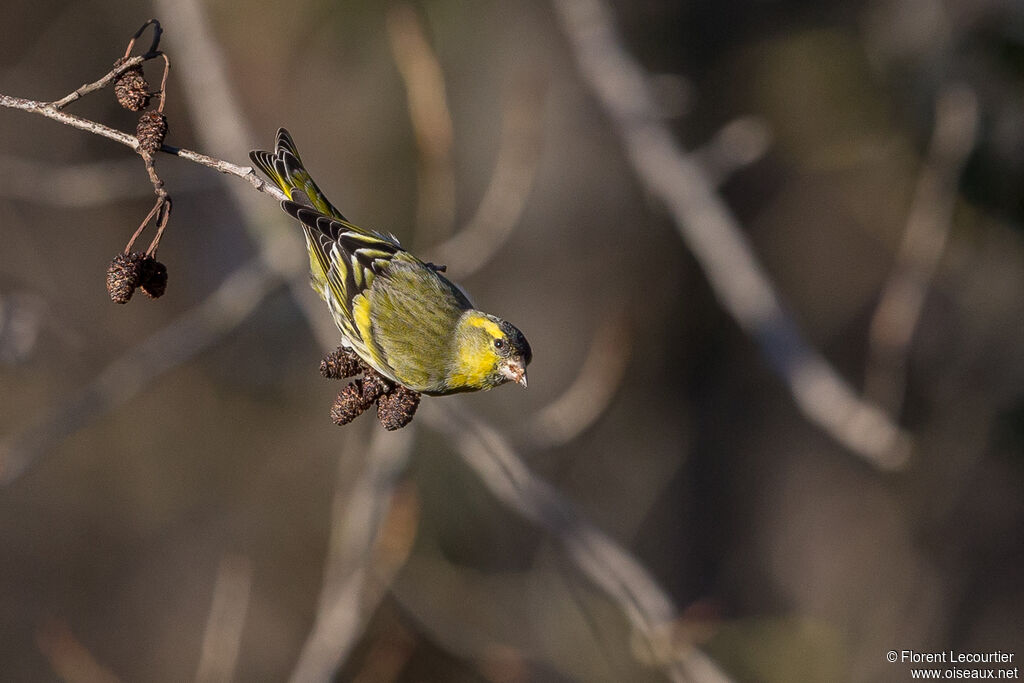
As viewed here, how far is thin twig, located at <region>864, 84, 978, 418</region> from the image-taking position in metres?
3.23

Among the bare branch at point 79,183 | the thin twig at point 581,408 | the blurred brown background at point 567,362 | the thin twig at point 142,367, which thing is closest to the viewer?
the thin twig at point 142,367

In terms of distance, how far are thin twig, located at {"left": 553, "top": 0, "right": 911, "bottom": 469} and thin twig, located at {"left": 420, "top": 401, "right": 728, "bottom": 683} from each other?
103 cm

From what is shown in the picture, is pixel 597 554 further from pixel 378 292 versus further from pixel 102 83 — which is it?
pixel 102 83

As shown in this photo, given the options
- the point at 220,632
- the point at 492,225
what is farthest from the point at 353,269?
the point at 220,632

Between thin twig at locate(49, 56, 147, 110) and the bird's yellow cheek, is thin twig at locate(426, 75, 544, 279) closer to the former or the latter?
the bird's yellow cheek

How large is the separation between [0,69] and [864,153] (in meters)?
5.09

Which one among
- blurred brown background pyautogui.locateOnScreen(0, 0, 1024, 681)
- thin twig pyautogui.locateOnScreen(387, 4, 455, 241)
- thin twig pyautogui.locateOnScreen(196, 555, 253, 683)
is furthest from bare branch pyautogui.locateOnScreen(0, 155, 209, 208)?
thin twig pyautogui.locateOnScreen(196, 555, 253, 683)

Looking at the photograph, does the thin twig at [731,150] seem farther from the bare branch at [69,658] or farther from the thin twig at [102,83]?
the bare branch at [69,658]

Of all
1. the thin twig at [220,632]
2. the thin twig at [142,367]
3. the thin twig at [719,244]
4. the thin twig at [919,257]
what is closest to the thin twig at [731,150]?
the thin twig at [719,244]

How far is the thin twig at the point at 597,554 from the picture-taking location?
2.64 m

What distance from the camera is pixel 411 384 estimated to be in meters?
2.28

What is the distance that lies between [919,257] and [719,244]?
30.9 inches

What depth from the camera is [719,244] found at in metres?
3.77

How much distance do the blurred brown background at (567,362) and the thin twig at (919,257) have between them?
74 centimetres
